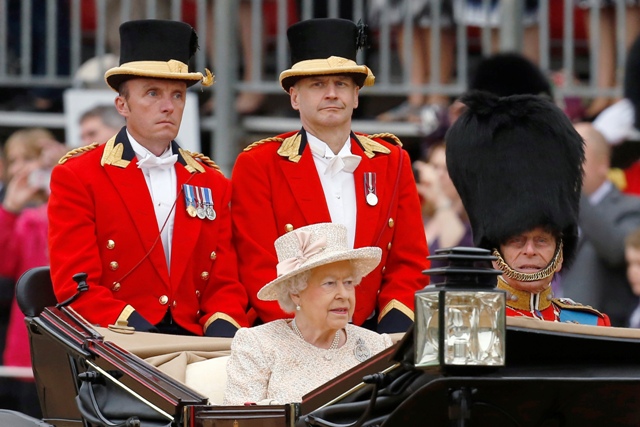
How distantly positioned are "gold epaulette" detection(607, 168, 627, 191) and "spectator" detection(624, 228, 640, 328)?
543 millimetres

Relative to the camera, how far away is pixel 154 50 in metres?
5.88

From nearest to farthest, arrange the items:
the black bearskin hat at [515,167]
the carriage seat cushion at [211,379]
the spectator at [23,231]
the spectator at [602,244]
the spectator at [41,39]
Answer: the carriage seat cushion at [211,379] → the black bearskin hat at [515,167] → the spectator at [602,244] → the spectator at [23,231] → the spectator at [41,39]

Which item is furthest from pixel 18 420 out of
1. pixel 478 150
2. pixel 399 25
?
pixel 399 25

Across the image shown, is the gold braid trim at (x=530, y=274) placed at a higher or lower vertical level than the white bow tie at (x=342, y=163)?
lower

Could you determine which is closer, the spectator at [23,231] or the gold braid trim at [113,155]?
the gold braid trim at [113,155]

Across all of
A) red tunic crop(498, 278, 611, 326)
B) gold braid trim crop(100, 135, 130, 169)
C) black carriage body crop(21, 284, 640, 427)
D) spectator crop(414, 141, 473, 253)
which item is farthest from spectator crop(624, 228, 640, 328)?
black carriage body crop(21, 284, 640, 427)

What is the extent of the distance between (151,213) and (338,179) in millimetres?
683

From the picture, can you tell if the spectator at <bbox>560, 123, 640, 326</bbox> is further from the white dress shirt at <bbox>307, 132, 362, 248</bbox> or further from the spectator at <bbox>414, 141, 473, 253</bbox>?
the white dress shirt at <bbox>307, 132, 362, 248</bbox>

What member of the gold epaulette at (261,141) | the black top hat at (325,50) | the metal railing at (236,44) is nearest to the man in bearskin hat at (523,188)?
the black top hat at (325,50)

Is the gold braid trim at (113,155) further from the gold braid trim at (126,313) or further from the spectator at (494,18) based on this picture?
the spectator at (494,18)

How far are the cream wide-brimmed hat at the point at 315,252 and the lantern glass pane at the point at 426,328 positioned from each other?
89cm

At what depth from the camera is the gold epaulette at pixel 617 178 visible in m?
8.20

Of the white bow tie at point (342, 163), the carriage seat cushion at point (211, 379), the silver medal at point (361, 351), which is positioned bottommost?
the carriage seat cushion at point (211, 379)

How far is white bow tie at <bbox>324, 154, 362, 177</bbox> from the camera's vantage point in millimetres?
5840
